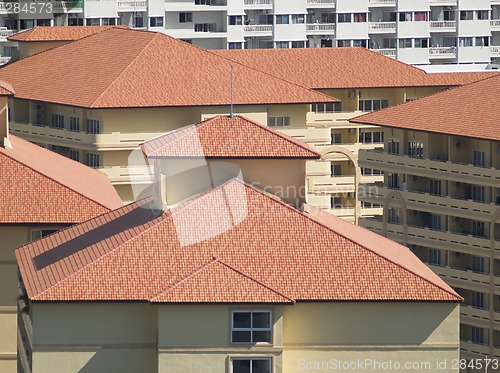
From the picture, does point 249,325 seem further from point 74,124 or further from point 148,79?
point 74,124

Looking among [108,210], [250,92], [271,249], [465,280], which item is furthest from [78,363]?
[250,92]

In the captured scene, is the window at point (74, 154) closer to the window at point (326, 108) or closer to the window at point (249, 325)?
the window at point (326, 108)

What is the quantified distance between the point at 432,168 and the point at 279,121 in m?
22.4

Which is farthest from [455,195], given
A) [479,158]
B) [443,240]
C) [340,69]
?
[340,69]

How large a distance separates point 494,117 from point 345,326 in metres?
51.0

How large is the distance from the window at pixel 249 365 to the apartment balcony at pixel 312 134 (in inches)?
2920

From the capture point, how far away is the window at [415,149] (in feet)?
459

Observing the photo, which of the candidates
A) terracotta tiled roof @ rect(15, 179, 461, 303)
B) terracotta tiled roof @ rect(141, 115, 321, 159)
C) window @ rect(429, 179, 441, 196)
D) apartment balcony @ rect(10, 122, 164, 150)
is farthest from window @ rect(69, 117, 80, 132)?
terracotta tiled roof @ rect(15, 179, 461, 303)

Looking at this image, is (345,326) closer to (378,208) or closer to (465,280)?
(465,280)

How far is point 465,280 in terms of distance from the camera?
442 ft

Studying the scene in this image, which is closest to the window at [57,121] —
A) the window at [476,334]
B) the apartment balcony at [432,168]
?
the apartment balcony at [432,168]

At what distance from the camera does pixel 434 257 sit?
13800 centimetres

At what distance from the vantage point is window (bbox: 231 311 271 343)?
83625 mm

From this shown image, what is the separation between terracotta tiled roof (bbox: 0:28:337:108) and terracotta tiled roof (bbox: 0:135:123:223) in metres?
40.4
